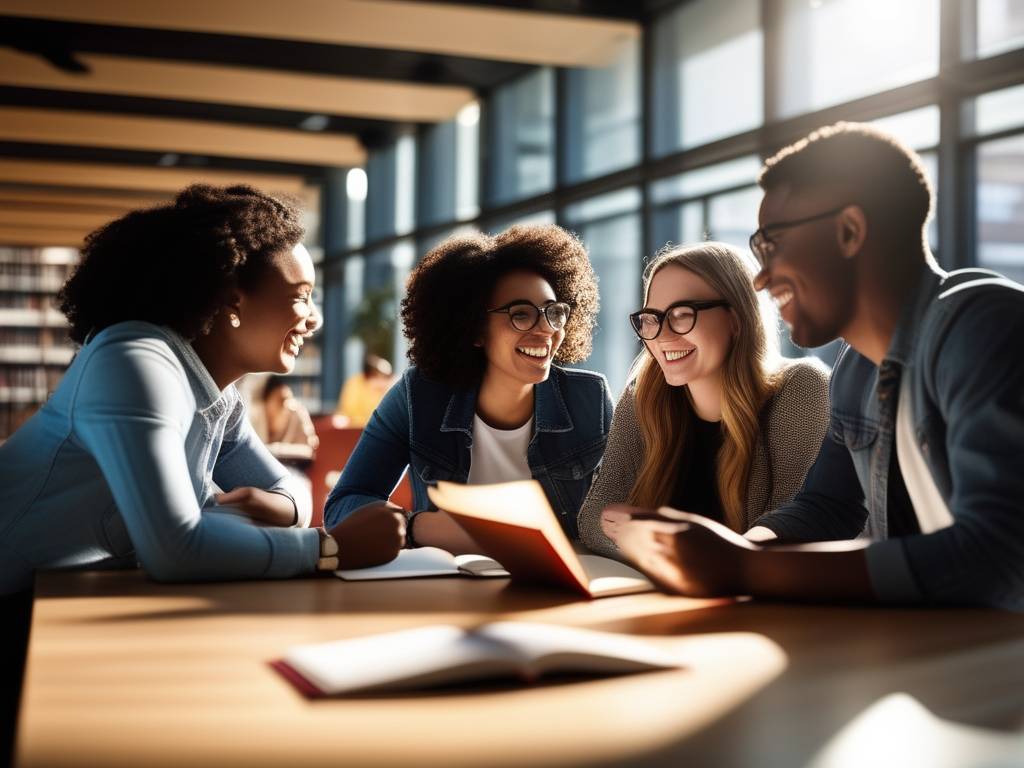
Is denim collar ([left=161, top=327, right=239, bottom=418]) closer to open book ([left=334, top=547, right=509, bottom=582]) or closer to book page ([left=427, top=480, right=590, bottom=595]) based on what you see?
open book ([left=334, top=547, right=509, bottom=582])

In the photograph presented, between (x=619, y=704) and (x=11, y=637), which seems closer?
(x=619, y=704)

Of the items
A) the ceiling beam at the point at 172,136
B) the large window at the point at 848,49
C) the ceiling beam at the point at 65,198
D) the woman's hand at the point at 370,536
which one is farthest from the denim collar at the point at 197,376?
the ceiling beam at the point at 65,198

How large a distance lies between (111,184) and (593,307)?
1017cm

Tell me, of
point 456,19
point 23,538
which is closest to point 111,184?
point 456,19

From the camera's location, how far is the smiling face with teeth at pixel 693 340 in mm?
2223

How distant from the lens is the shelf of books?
595 inches

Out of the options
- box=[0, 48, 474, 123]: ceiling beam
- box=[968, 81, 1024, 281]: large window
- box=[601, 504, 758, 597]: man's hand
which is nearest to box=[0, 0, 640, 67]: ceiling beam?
box=[0, 48, 474, 123]: ceiling beam

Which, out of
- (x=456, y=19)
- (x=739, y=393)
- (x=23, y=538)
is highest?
(x=456, y=19)

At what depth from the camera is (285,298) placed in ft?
5.99

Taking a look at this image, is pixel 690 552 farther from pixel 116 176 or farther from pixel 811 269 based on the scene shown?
pixel 116 176

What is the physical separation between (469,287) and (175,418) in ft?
3.84

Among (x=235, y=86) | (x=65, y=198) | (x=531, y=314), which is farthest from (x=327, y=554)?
(x=65, y=198)

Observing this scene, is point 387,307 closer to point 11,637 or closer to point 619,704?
point 11,637

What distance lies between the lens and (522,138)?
8305mm
